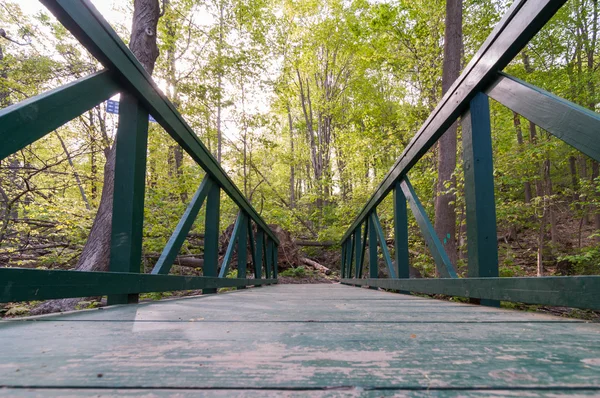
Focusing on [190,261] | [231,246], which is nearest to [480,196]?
[231,246]

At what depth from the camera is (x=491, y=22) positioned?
287 inches

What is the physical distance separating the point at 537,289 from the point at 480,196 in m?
0.49

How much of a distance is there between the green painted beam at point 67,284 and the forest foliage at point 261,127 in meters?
3.54

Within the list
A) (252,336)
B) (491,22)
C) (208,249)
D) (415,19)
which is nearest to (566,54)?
(491,22)

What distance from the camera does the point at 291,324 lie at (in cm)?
94

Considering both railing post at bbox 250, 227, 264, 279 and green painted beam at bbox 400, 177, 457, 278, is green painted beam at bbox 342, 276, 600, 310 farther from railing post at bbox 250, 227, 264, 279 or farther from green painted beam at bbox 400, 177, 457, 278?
railing post at bbox 250, 227, 264, 279

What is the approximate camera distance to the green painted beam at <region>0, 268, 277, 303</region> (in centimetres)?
84

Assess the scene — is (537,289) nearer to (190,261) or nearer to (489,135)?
(489,135)

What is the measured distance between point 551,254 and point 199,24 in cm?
1110

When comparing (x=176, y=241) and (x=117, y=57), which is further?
(x=176, y=241)

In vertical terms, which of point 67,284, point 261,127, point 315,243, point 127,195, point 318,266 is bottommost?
point 318,266

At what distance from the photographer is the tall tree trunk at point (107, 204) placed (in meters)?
3.74

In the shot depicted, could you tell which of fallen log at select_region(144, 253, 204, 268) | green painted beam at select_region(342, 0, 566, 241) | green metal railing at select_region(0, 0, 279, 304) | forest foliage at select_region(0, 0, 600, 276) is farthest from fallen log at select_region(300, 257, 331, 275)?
green painted beam at select_region(342, 0, 566, 241)

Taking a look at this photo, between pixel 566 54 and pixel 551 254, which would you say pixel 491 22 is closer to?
pixel 566 54
